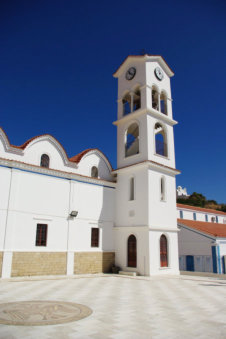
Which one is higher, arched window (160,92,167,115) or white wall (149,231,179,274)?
arched window (160,92,167,115)

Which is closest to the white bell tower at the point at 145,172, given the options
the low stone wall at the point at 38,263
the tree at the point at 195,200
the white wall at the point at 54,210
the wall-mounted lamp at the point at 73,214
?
the white wall at the point at 54,210

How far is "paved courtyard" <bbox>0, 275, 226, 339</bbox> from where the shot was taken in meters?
5.31

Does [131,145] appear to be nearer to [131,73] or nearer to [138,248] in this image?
[131,73]

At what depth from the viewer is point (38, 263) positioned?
14625 millimetres

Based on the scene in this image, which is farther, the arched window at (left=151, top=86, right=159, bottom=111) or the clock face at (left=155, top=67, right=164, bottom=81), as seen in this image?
the clock face at (left=155, top=67, right=164, bottom=81)

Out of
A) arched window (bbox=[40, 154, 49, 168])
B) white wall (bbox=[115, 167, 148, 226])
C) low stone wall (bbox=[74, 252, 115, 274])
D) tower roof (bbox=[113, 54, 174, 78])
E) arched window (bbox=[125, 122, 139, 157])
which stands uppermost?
tower roof (bbox=[113, 54, 174, 78])

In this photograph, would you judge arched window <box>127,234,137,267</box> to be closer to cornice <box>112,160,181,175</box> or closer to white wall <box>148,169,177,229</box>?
white wall <box>148,169,177,229</box>

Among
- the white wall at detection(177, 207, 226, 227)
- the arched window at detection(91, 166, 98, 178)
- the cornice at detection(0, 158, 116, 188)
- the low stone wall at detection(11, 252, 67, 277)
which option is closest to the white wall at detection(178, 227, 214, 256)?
the white wall at detection(177, 207, 226, 227)

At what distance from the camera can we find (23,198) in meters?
14.8

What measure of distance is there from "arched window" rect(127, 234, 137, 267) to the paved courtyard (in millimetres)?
5752

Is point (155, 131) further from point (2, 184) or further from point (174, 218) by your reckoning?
point (2, 184)

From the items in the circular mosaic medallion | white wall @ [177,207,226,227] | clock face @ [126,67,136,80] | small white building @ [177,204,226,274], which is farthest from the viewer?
white wall @ [177,207,226,227]

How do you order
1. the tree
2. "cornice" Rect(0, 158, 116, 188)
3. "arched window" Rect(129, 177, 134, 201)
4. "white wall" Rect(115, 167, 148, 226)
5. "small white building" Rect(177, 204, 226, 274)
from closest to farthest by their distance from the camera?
1. "cornice" Rect(0, 158, 116, 188)
2. "white wall" Rect(115, 167, 148, 226)
3. "arched window" Rect(129, 177, 134, 201)
4. "small white building" Rect(177, 204, 226, 274)
5. the tree

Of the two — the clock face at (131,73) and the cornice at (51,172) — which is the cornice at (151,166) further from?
the clock face at (131,73)
